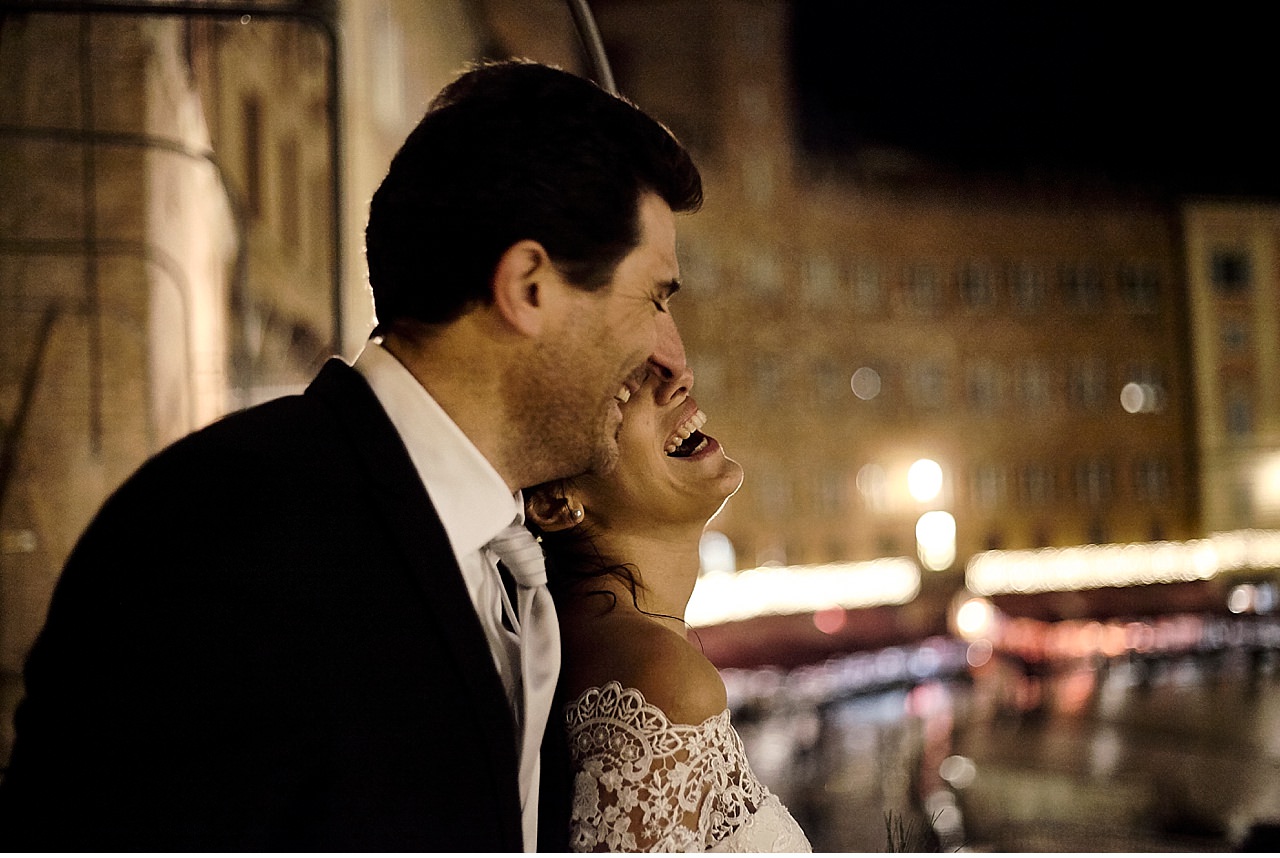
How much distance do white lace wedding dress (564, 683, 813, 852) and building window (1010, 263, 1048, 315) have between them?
124ft

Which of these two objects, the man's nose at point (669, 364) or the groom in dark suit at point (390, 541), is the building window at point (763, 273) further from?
the groom in dark suit at point (390, 541)

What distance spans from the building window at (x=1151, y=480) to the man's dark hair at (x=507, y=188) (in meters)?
40.6

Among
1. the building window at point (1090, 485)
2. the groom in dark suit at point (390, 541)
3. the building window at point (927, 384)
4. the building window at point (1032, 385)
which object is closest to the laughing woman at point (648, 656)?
the groom in dark suit at point (390, 541)

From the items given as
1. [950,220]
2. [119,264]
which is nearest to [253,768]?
[119,264]

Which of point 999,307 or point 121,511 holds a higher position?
point 999,307

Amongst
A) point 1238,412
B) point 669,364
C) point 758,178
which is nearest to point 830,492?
point 758,178

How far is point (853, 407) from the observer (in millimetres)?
34594

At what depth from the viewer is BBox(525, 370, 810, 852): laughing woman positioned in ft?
4.87

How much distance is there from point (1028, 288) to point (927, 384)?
16.1ft

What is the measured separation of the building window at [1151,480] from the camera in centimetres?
3844

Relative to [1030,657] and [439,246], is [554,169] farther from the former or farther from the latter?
[1030,657]

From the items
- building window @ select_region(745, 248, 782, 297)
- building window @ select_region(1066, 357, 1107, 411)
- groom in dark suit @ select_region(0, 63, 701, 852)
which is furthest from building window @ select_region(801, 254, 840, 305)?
groom in dark suit @ select_region(0, 63, 701, 852)

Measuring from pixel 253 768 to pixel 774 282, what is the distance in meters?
33.4

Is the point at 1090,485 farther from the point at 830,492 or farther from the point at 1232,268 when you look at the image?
the point at 830,492
